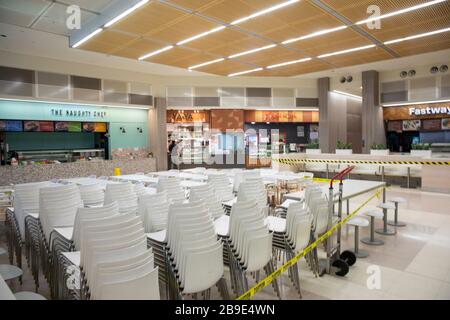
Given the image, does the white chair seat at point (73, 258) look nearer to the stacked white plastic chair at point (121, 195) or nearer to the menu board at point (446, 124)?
the stacked white plastic chair at point (121, 195)

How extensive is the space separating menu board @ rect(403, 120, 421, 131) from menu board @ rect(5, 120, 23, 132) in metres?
14.2

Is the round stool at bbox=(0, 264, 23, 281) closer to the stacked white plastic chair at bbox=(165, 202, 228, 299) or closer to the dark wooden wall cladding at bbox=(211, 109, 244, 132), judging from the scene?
the stacked white plastic chair at bbox=(165, 202, 228, 299)

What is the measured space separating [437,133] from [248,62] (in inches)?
337

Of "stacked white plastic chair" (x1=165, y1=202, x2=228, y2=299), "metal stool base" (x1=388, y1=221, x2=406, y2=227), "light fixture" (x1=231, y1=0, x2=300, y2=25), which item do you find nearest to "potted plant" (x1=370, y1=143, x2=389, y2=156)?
"metal stool base" (x1=388, y1=221, x2=406, y2=227)

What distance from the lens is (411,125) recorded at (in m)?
13.1

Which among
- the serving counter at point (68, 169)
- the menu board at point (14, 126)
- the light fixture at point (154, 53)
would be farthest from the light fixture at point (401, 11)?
the menu board at point (14, 126)

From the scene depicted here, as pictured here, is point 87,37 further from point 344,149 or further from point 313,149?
point 344,149

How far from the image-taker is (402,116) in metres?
13.0

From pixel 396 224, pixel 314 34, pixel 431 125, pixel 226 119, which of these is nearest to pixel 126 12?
pixel 314 34

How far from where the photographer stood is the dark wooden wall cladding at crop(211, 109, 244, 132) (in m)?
13.5

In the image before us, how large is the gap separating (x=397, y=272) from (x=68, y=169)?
9.16 meters

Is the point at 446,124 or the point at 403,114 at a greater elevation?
the point at 403,114

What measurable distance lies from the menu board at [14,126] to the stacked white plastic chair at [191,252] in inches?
345

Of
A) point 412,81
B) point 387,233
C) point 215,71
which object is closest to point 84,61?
point 215,71
